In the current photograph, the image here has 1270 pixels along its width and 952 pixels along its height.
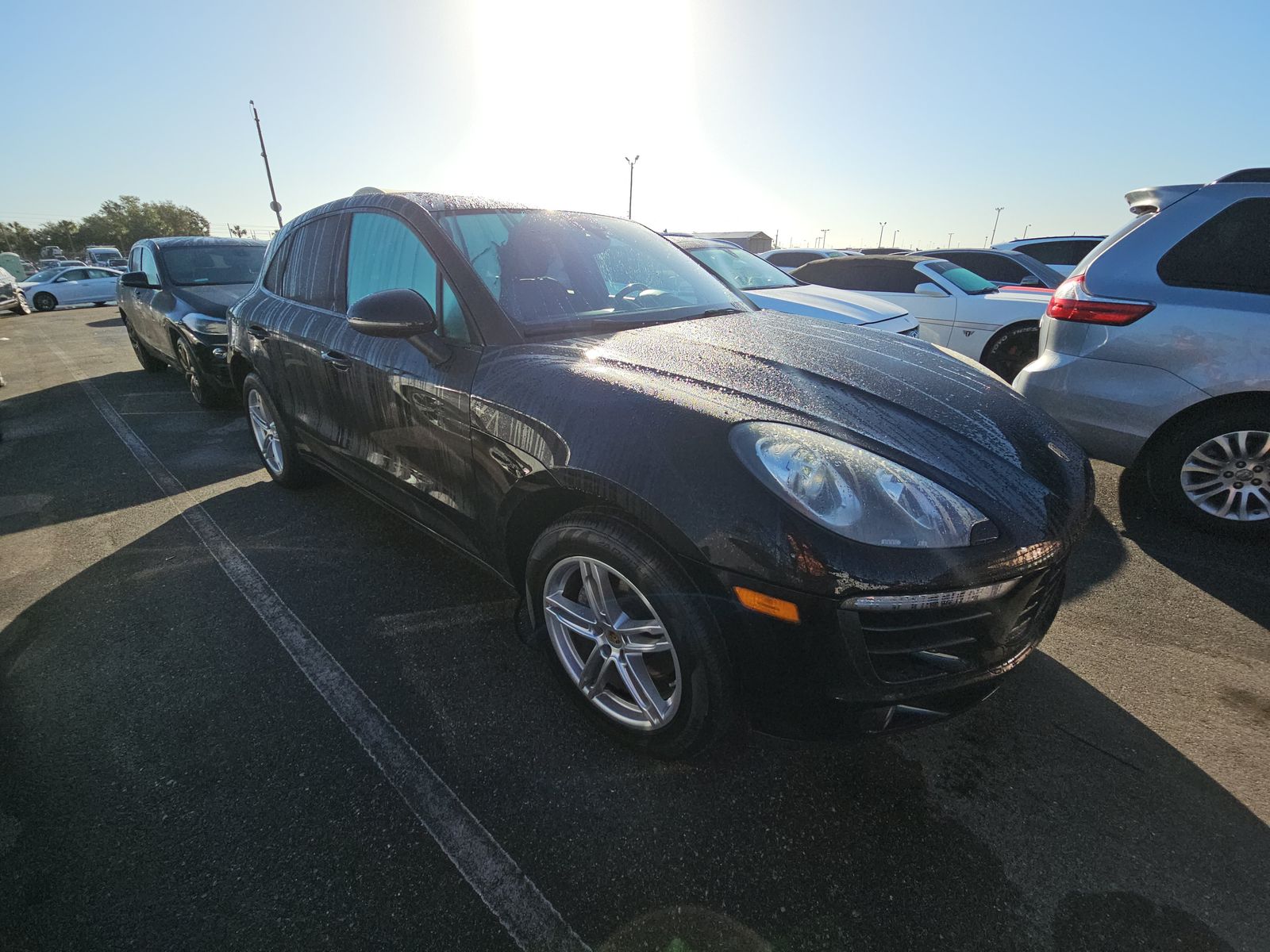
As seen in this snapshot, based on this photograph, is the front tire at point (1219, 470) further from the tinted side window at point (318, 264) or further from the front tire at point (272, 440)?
the front tire at point (272, 440)

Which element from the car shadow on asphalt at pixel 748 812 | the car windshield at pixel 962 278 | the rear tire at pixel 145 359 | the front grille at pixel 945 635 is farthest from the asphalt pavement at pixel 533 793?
the rear tire at pixel 145 359

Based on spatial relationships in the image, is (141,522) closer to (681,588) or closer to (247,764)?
(247,764)

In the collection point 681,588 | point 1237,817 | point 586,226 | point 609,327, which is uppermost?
point 586,226

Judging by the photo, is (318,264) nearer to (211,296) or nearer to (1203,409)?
(211,296)

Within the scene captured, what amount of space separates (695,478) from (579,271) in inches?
56.9

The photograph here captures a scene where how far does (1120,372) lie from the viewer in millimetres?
3172

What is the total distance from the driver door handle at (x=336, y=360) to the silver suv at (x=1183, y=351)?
3.76 metres

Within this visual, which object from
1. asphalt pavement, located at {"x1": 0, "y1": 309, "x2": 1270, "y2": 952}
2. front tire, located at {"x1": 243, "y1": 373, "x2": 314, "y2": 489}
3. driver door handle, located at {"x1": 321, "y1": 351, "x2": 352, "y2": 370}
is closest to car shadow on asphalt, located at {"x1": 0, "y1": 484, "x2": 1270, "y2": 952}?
asphalt pavement, located at {"x1": 0, "y1": 309, "x2": 1270, "y2": 952}

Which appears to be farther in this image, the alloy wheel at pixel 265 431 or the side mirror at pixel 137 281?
the side mirror at pixel 137 281

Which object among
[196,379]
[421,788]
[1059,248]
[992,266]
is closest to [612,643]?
[421,788]

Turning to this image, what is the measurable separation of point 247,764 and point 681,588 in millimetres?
1478

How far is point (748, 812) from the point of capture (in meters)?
1.68

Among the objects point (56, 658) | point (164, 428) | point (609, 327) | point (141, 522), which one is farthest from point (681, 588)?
point (164, 428)

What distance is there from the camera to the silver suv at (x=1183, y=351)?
2.91 meters
